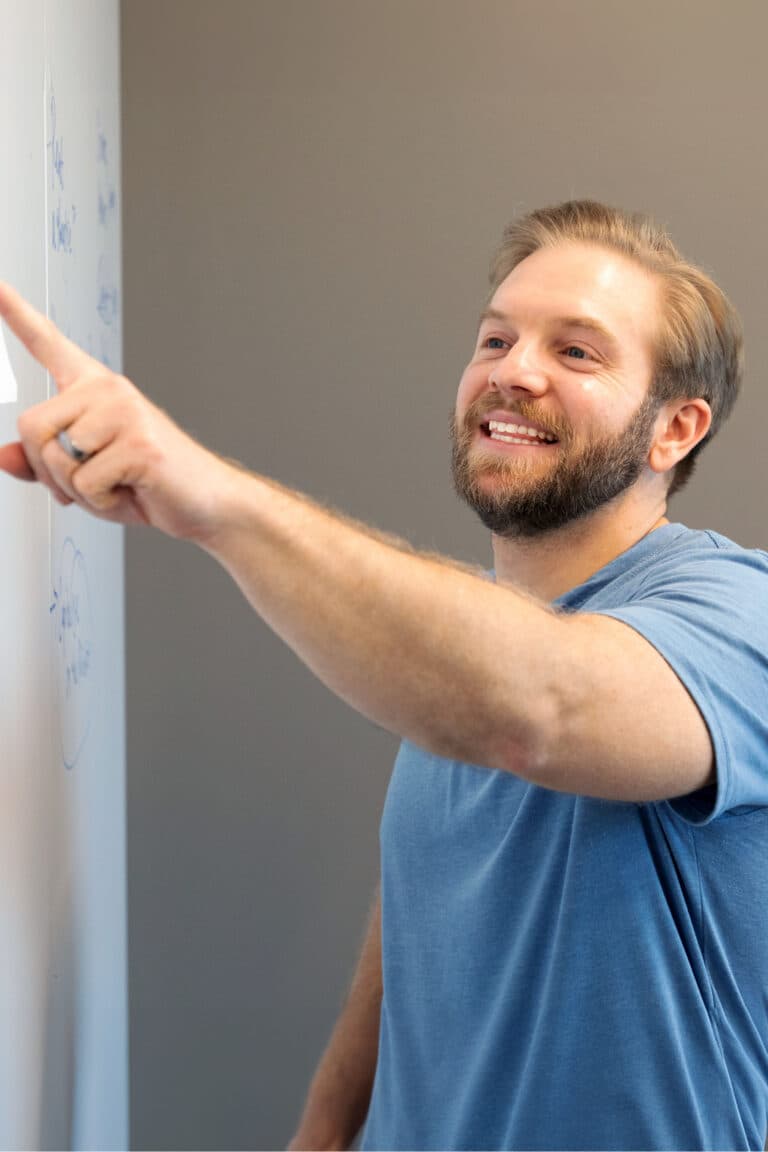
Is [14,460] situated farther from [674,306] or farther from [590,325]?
[674,306]

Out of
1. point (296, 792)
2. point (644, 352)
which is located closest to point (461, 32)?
point (644, 352)

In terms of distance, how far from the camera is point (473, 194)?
6.00 ft

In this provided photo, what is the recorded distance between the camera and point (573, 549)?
1.22m

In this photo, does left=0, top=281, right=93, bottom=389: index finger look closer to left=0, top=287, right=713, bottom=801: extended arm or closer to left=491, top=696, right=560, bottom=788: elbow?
left=0, top=287, right=713, bottom=801: extended arm

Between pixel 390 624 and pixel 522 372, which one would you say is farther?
pixel 522 372

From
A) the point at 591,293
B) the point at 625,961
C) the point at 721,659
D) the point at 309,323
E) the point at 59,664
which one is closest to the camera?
the point at 721,659

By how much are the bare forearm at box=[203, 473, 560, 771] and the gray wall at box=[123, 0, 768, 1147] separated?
1121 mm

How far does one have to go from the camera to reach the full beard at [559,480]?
3.92 feet

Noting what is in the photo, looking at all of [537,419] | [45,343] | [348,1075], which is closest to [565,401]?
[537,419]

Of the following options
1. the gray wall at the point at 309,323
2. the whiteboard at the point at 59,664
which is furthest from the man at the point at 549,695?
the gray wall at the point at 309,323

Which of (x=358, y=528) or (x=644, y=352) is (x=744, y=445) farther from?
(x=358, y=528)

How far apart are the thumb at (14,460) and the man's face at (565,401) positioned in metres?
0.59

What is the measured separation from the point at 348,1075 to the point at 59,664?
24.2 inches

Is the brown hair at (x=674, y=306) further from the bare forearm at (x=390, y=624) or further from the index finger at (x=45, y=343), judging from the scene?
the index finger at (x=45, y=343)
